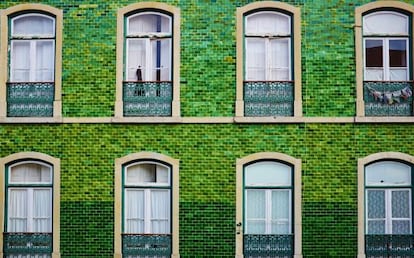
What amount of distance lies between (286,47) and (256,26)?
78 cm

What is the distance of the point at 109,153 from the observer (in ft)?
43.9

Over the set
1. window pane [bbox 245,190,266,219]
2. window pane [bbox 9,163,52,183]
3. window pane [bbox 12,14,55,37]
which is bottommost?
window pane [bbox 245,190,266,219]

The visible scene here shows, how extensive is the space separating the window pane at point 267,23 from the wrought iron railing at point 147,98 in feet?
6.97

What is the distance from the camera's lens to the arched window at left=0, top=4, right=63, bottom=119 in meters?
13.5

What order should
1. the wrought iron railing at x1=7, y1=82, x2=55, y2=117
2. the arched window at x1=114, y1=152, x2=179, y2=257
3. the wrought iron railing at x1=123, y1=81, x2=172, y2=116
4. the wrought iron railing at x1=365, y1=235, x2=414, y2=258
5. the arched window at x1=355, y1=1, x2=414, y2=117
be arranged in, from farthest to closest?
1. the wrought iron railing at x1=7, y1=82, x2=55, y2=117
2. the wrought iron railing at x1=123, y1=81, x2=172, y2=116
3. the arched window at x1=355, y1=1, x2=414, y2=117
4. the arched window at x1=114, y1=152, x2=179, y2=257
5. the wrought iron railing at x1=365, y1=235, x2=414, y2=258

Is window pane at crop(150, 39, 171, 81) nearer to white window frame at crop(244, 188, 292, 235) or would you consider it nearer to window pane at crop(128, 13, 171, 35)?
window pane at crop(128, 13, 171, 35)

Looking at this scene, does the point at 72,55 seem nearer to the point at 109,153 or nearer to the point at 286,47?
the point at 109,153

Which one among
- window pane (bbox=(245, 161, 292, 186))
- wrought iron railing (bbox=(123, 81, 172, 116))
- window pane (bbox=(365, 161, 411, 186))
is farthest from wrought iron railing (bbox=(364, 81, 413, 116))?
wrought iron railing (bbox=(123, 81, 172, 116))

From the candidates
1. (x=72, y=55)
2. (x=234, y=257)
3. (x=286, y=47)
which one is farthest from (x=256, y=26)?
(x=234, y=257)

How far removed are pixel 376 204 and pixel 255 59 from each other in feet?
12.8

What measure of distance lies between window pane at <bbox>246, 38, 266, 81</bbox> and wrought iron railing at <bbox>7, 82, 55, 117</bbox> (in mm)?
4150

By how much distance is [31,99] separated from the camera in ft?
44.4

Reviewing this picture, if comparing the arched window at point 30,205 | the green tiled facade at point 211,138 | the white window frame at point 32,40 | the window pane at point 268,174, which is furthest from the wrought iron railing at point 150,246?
the white window frame at point 32,40

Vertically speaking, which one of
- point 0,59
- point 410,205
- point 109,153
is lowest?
point 410,205
